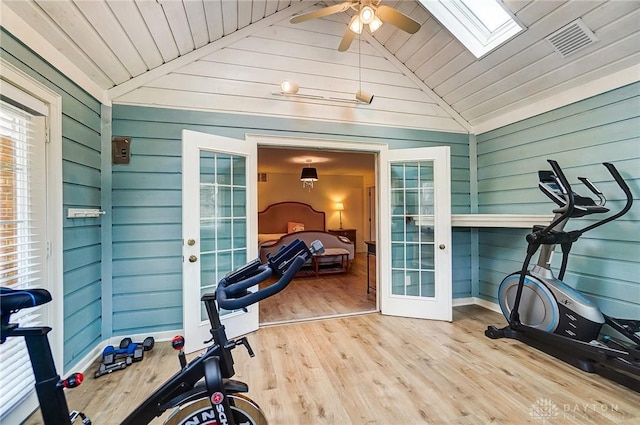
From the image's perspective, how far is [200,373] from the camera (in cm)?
132

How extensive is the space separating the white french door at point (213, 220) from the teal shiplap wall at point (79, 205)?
30.3 inches

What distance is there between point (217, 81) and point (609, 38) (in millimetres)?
3449

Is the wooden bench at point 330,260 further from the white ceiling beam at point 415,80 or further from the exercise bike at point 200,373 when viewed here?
the exercise bike at point 200,373

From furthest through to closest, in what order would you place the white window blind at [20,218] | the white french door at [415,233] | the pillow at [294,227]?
the pillow at [294,227] < the white french door at [415,233] < the white window blind at [20,218]

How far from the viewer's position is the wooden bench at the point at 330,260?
5.62m

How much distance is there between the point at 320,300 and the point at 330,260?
1.68 meters

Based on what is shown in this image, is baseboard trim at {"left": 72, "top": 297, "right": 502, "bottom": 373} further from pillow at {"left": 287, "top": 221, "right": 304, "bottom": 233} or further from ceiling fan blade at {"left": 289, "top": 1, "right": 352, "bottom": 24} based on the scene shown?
pillow at {"left": 287, "top": 221, "right": 304, "bottom": 233}

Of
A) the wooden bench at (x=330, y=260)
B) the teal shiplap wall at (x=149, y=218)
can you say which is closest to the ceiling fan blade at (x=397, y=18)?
the teal shiplap wall at (x=149, y=218)

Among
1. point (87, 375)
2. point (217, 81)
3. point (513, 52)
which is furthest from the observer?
point (217, 81)

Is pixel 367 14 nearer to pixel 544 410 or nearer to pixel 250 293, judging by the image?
pixel 250 293

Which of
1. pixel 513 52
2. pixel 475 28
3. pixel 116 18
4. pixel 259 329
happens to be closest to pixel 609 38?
pixel 513 52

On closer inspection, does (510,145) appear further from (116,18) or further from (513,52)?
(116,18)

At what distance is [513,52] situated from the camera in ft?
9.05

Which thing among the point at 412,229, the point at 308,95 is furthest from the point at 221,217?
the point at 412,229
